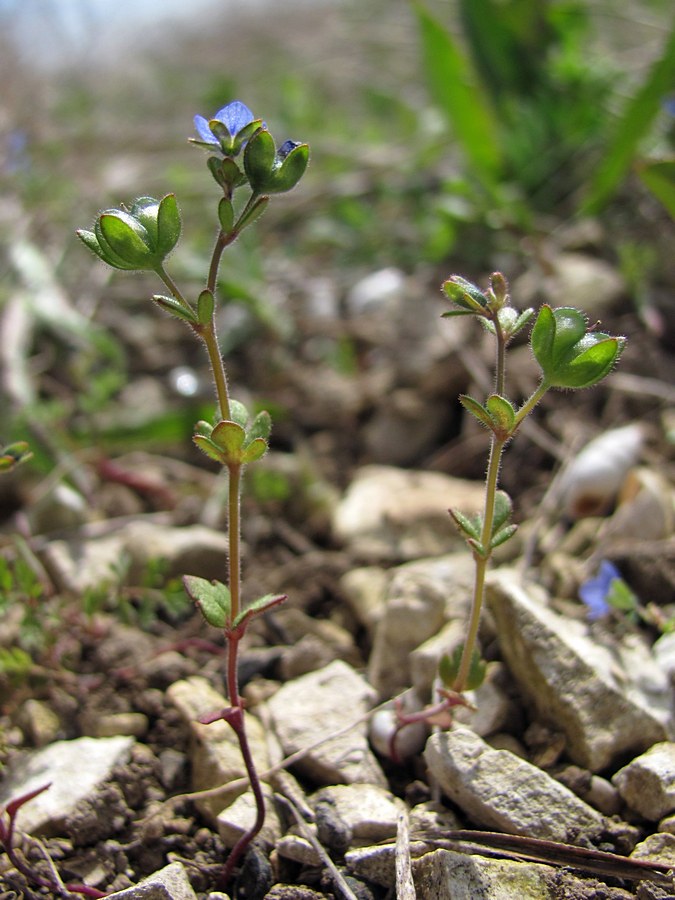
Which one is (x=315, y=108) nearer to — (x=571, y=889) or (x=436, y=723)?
(x=436, y=723)

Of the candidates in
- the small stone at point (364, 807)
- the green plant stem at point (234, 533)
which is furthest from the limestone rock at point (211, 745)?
the green plant stem at point (234, 533)

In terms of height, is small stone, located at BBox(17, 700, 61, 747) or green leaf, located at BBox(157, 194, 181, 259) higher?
green leaf, located at BBox(157, 194, 181, 259)

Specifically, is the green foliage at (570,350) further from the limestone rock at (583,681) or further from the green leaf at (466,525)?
the limestone rock at (583,681)

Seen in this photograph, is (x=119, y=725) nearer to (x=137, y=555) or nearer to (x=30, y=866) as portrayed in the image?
(x=30, y=866)

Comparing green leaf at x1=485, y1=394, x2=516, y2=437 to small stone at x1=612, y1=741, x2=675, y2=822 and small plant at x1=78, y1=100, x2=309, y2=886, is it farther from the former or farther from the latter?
small stone at x1=612, y1=741, x2=675, y2=822

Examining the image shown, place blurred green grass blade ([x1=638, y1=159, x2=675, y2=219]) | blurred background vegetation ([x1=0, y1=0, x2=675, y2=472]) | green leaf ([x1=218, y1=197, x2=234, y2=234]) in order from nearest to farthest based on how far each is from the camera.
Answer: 1. green leaf ([x1=218, y1=197, x2=234, y2=234])
2. blurred green grass blade ([x1=638, y1=159, x2=675, y2=219])
3. blurred background vegetation ([x1=0, y1=0, x2=675, y2=472])

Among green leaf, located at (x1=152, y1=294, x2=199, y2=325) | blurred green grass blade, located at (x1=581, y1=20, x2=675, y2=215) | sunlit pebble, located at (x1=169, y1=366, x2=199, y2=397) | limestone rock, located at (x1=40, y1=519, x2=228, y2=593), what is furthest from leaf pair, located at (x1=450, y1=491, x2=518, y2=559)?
blurred green grass blade, located at (x1=581, y1=20, x2=675, y2=215)

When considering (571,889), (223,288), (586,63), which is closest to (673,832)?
(571,889)
